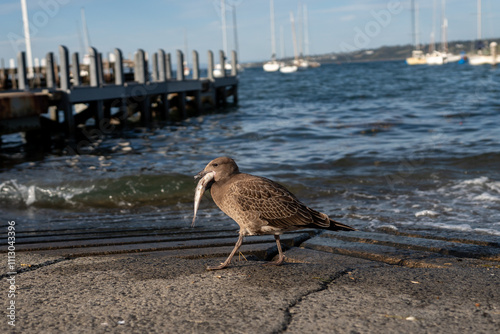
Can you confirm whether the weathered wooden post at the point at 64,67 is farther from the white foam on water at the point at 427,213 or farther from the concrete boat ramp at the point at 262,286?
the white foam on water at the point at 427,213

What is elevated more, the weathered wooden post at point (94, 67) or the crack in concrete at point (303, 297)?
the weathered wooden post at point (94, 67)

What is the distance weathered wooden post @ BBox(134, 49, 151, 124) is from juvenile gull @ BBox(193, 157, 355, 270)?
18515 millimetres

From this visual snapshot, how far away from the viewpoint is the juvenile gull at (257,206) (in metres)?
4.30

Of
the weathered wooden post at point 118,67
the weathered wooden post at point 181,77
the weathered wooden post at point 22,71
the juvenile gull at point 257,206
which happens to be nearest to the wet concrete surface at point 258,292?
the juvenile gull at point 257,206

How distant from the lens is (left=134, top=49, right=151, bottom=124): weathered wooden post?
22.1 meters

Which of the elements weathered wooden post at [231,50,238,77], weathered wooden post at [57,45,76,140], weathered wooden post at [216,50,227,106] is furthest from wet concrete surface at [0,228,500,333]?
weathered wooden post at [231,50,238,77]

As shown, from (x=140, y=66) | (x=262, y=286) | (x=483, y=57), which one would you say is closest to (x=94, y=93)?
(x=140, y=66)

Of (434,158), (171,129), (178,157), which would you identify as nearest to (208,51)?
(171,129)

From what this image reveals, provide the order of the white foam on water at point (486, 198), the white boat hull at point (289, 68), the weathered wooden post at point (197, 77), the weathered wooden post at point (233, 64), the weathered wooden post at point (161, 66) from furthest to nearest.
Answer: the white boat hull at point (289, 68)
the weathered wooden post at point (233, 64)
the weathered wooden post at point (197, 77)
the weathered wooden post at point (161, 66)
the white foam on water at point (486, 198)

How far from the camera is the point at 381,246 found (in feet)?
17.3

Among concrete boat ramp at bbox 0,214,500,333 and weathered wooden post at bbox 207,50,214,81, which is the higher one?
weathered wooden post at bbox 207,50,214,81

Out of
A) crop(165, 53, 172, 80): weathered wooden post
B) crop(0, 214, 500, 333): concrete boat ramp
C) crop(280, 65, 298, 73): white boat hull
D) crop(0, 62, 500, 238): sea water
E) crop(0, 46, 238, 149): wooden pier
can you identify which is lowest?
crop(0, 62, 500, 238): sea water

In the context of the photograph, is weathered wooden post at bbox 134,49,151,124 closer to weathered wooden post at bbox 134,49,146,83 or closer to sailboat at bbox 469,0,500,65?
weathered wooden post at bbox 134,49,146,83

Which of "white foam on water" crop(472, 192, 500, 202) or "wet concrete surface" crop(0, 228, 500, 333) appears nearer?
"wet concrete surface" crop(0, 228, 500, 333)
